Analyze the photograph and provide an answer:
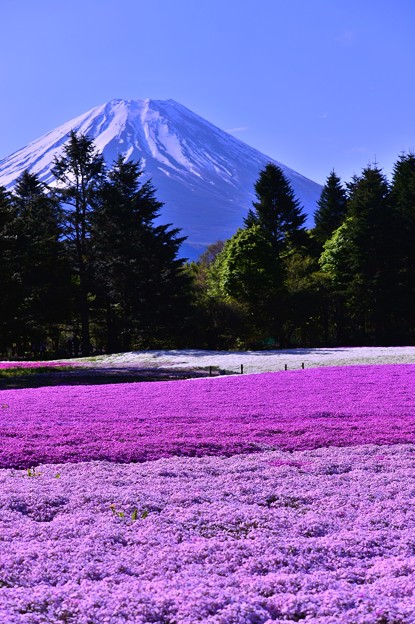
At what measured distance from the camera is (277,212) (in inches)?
3049

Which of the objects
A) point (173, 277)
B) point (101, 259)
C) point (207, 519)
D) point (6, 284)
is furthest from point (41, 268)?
point (207, 519)

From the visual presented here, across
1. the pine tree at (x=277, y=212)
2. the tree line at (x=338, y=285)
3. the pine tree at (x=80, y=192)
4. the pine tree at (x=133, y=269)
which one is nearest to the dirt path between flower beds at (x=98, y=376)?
the pine tree at (x=133, y=269)

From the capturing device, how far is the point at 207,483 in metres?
9.93

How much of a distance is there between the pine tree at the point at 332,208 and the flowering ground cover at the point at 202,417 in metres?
56.9

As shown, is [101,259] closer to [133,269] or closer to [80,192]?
[133,269]

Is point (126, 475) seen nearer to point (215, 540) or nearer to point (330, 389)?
point (215, 540)

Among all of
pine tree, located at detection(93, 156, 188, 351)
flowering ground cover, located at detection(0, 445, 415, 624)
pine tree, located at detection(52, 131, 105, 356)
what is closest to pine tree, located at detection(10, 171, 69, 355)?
pine tree, located at detection(52, 131, 105, 356)

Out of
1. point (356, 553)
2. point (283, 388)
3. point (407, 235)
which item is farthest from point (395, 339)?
point (356, 553)

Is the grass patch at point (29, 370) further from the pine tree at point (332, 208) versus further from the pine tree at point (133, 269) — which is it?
the pine tree at point (332, 208)

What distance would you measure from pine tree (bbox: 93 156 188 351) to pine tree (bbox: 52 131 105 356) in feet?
4.03

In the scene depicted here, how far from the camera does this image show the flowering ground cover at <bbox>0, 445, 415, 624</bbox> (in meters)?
5.45

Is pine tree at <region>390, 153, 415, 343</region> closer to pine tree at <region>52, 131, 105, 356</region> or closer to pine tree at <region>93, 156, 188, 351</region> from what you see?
pine tree at <region>93, 156, 188, 351</region>

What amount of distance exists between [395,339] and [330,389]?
137 feet

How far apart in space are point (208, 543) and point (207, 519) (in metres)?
0.97
